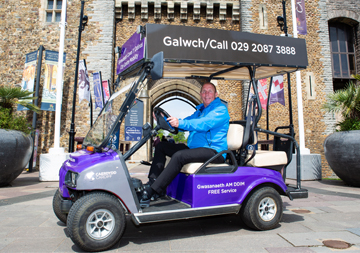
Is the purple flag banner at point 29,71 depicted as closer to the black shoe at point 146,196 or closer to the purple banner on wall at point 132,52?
the purple banner on wall at point 132,52

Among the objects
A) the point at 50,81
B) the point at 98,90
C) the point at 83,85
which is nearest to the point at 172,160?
the point at 83,85

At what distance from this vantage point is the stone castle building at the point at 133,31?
43.1 feet

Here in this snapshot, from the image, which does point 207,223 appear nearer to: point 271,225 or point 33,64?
point 271,225

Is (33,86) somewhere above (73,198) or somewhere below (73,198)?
above

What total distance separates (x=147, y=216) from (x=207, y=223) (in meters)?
1.27

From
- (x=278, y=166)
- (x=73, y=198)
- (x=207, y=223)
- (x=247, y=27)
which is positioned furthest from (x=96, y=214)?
(x=247, y=27)

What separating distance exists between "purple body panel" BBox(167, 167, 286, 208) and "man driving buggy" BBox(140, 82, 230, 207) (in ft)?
0.71

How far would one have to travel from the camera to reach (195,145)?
11.6 feet

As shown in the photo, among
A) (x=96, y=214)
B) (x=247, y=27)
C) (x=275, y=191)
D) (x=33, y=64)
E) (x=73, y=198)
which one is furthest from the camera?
(x=247, y=27)

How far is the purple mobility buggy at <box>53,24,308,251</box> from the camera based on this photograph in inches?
104

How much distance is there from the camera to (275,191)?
342 centimetres

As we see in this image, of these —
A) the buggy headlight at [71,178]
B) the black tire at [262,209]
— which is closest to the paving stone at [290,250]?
the black tire at [262,209]

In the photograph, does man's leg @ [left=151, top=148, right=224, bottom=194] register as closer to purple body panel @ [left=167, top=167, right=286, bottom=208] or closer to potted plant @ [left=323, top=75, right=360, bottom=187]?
purple body panel @ [left=167, top=167, right=286, bottom=208]

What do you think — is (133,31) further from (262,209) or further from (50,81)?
(262,209)
